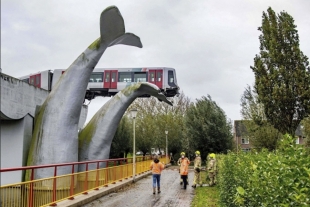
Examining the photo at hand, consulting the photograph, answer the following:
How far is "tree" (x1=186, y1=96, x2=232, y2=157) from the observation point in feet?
123

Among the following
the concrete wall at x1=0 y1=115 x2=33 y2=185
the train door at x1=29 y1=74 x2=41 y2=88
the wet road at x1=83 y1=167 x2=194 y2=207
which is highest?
the train door at x1=29 y1=74 x2=41 y2=88

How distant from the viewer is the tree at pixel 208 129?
37.3m

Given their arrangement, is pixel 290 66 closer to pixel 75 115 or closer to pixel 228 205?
pixel 75 115

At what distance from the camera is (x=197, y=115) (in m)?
38.8

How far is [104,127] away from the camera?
826 inches

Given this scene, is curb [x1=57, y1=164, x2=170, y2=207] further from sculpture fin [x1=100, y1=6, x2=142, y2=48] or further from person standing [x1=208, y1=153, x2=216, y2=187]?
sculpture fin [x1=100, y1=6, x2=142, y2=48]

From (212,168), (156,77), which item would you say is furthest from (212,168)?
(156,77)

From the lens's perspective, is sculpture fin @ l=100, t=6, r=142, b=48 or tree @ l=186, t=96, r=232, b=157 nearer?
sculpture fin @ l=100, t=6, r=142, b=48

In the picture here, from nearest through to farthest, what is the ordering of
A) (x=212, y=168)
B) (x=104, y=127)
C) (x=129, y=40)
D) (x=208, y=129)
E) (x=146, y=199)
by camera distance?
1. (x=146, y=199)
2. (x=212, y=168)
3. (x=129, y=40)
4. (x=104, y=127)
5. (x=208, y=129)

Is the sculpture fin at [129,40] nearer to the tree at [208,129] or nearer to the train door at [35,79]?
the tree at [208,129]

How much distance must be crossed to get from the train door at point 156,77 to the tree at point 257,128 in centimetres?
940

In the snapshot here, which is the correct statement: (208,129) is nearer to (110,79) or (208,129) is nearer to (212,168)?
(110,79)

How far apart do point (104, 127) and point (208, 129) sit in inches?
718

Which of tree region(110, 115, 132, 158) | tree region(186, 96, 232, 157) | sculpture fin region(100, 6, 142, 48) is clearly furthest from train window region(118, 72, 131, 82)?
sculpture fin region(100, 6, 142, 48)
